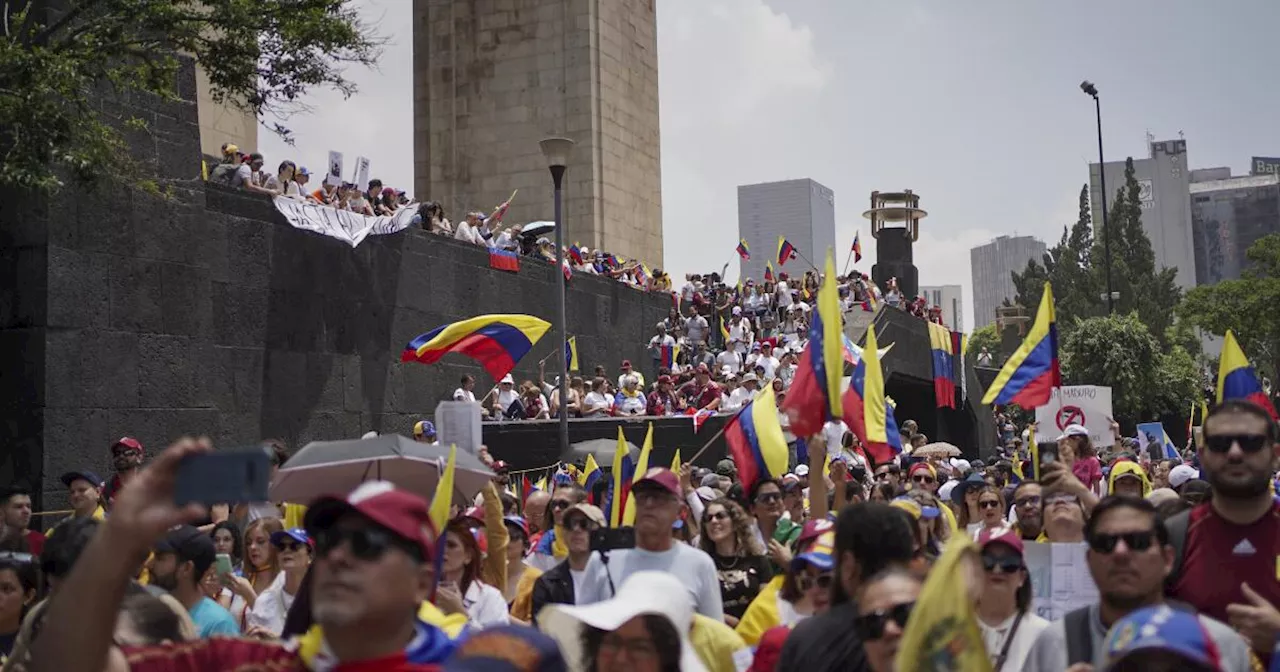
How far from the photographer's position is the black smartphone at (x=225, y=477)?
8.41 feet

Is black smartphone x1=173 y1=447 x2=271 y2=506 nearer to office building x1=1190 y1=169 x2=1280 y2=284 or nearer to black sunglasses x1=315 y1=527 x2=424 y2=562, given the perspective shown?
black sunglasses x1=315 y1=527 x2=424 y2=562

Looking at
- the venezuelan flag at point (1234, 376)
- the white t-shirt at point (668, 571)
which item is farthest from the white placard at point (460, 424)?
the venezuelan flag at point (1234, 376)

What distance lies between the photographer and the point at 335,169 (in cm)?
1905

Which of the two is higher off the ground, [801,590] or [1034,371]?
[1034,371]

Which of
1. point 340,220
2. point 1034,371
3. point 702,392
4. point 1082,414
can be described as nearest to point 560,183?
point 340,220

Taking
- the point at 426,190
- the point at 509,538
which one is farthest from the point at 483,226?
the point at 509,538

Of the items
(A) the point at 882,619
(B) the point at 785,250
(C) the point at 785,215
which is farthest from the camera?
(C) the point at 785,215

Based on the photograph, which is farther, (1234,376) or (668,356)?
(668,356)

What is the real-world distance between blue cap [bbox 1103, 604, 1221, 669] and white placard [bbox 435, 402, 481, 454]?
5581 millimetres

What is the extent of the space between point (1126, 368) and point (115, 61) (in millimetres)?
36415

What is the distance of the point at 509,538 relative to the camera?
757cm

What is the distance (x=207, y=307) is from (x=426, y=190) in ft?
65.2

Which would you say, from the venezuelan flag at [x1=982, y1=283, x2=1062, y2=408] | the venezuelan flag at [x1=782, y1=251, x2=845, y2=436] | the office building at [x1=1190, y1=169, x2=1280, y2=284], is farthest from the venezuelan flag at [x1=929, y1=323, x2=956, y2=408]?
the office building at [x1=1190, y1=169, x2=1280, y2=284]

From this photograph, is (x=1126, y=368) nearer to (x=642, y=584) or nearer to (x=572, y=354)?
(x=572, y=354)
